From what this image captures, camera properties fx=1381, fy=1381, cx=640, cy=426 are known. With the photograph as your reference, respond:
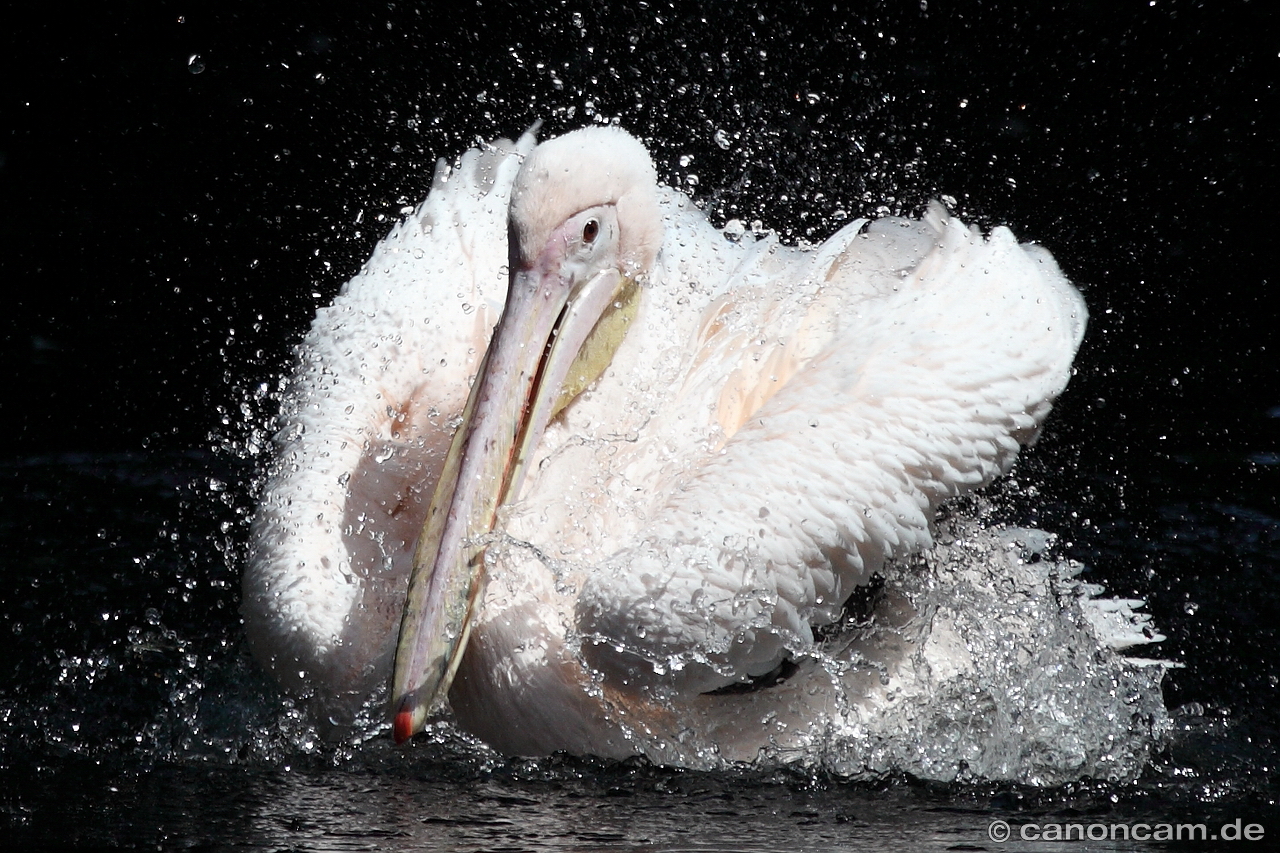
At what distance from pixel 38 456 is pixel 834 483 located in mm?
3628

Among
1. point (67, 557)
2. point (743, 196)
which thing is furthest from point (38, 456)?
point (743, 196)

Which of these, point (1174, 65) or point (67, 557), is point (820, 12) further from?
point (67, 557)

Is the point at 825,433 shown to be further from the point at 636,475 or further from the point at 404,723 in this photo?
the point at 404,723

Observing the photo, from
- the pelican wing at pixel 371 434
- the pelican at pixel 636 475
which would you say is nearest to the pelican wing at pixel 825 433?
the pelican at pixel 636 475

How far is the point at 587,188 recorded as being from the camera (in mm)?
3205

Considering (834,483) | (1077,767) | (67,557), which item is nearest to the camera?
(834,483)

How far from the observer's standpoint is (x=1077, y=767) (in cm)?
331

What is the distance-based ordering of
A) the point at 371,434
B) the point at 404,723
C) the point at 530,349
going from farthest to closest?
the point at 371,434
the point at 530,349
the point at 404,723

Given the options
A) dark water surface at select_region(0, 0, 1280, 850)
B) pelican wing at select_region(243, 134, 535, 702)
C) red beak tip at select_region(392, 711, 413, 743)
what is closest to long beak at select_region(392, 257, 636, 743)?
red beak tip at select_region(392, 711, 413, 743)

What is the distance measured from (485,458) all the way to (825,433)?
0.77 meters

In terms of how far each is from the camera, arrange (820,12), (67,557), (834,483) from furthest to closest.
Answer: (820,12), (67,557), (834,483)

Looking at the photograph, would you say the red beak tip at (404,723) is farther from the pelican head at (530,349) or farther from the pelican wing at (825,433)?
the pelican wing at (825,433)

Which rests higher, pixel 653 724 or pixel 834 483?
pixel 834 483

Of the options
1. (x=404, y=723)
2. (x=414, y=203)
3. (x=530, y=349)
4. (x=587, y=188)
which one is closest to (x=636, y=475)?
(x=530, y=349)
